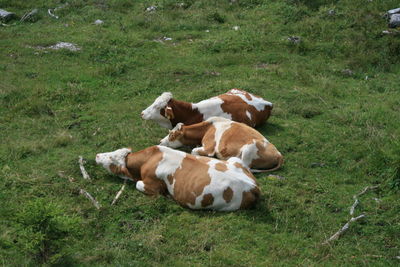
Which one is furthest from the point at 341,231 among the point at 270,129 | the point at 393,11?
the point at 393,11

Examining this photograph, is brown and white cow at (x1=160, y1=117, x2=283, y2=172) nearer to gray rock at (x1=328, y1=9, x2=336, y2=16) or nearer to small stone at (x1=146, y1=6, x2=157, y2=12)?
gray rock at (x1=328, y1=9, x2=336, y2=16)

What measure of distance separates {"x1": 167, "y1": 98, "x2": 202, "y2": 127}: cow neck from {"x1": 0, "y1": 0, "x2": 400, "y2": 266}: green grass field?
15.0 inches

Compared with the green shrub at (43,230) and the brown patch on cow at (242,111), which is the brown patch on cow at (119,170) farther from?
the brown patch on cow at (242,111)

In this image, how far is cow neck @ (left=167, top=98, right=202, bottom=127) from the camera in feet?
36.2

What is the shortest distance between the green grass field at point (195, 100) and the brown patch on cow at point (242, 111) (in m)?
0.24

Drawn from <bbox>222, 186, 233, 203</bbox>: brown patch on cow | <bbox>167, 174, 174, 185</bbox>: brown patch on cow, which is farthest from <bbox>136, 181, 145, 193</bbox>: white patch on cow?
<bbox>222, 186, 233, 203</bbox>: brown patch on cow

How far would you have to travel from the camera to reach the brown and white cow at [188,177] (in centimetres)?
785

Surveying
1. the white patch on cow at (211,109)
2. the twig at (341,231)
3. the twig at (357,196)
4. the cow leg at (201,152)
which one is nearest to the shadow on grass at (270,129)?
the white patch on cow at (211,109)

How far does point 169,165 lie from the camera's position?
8.48 m

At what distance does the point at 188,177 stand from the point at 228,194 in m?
0.70

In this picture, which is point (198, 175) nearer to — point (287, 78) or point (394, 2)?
point (287, 78)

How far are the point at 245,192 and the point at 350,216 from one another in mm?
1453

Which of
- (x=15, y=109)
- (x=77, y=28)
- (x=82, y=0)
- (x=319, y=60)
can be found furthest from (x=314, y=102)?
(x=82, y=0)

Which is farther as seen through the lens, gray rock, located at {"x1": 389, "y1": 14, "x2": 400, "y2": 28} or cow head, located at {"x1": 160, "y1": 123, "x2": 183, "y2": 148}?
gray rock, located at {"x1": 389, "y1": 14, "x2": 400, "y2": 28}
